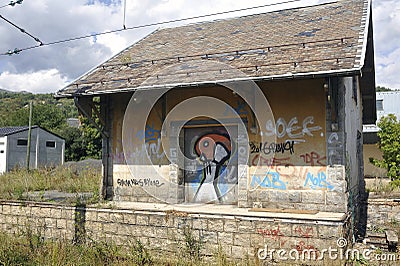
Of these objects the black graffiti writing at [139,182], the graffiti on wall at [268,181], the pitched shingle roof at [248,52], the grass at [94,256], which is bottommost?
the grass at [94,256]

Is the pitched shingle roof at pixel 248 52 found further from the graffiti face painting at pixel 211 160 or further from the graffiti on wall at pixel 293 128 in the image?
the graffiti face painting at pixel 211 160

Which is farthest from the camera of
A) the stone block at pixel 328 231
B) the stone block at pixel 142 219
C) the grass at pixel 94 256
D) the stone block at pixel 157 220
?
the stone block at pixel 142 219

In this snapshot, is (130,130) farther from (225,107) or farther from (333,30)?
(333,30)

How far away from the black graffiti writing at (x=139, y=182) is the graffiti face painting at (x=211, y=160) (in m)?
1.03

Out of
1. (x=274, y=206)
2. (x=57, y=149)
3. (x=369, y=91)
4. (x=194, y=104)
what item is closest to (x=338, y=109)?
(x=274, y=206)

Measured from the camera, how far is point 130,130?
31.7 ft

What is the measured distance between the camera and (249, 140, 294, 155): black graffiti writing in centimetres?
806

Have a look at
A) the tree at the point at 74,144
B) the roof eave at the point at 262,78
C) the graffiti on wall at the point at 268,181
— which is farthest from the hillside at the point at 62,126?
the graffiti on wall at the point at 268,181

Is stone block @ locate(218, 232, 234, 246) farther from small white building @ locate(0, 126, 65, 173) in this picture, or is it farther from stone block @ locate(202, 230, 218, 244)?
small white building @ locate(0, 126, 65, 173)

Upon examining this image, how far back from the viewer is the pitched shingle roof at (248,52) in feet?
24.6

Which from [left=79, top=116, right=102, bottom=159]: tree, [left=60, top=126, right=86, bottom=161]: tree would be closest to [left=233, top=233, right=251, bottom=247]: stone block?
[left=79, top=116, right=102, bottom=159]: tree

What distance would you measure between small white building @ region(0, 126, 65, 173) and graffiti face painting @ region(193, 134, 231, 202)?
25528mm

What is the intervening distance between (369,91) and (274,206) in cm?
834

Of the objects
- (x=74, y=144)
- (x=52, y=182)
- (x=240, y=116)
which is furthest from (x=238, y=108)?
(x=74, y=144)
